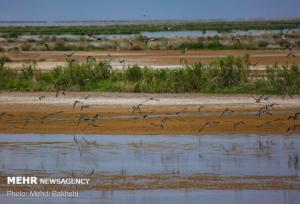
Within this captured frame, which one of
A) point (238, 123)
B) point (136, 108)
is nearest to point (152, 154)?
point (238, 123)

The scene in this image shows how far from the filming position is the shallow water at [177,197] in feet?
47.0

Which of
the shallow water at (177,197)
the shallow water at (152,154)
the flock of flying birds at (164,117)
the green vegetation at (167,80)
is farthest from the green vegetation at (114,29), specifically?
the shallow water at (177,197)

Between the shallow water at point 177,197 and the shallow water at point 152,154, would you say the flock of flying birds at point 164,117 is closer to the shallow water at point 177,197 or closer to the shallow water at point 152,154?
the shallow water at point 152,154

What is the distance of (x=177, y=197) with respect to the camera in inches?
576

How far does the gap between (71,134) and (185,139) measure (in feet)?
9.92

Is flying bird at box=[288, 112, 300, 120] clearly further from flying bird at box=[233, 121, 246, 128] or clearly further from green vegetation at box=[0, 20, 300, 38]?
green vegetation at box=[0, 20, 300, 38]

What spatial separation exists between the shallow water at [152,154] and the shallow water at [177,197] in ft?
5.22

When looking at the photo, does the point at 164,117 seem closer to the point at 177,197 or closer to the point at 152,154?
the point at 152,154

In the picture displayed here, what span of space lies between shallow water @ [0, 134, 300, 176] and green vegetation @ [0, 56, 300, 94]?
9.44 m

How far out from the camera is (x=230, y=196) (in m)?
14.7

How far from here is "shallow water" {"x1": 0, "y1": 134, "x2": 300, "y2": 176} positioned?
17109mm

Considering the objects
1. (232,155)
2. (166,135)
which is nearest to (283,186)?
(232,155)

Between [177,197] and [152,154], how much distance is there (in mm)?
4300

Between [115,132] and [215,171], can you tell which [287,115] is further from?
[215,171]
